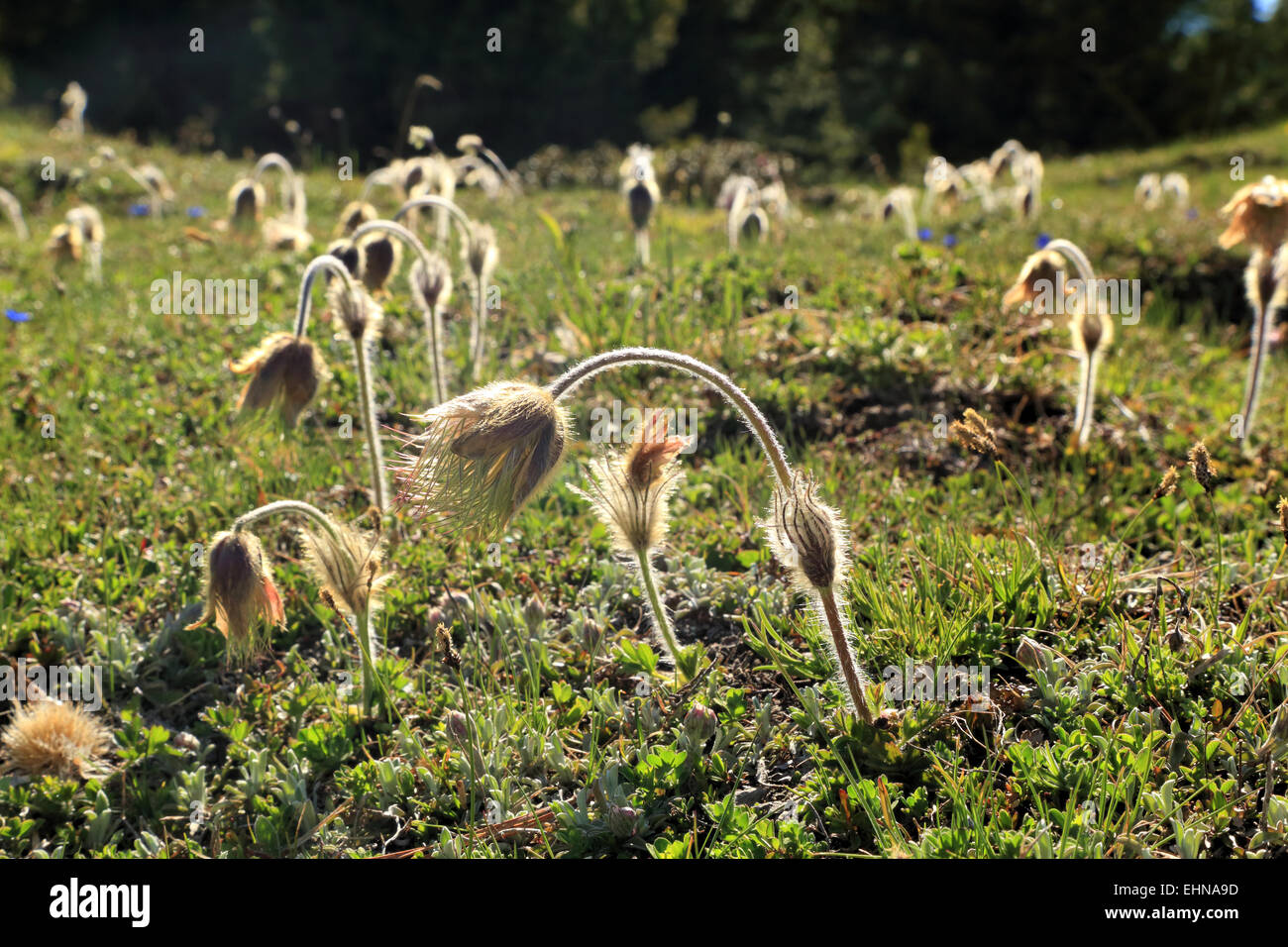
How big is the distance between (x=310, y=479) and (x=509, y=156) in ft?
48.7

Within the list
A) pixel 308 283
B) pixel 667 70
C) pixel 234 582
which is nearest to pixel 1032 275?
pixel 308 283

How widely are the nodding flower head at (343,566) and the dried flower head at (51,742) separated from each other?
768 millimetres

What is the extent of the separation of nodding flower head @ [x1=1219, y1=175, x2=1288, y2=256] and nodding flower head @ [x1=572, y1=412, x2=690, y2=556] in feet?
6.89

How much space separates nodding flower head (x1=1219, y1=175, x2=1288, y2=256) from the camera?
10.5ft

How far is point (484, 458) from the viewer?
193 cm

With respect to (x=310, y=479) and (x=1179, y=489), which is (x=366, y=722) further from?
(x=1179, y=489)

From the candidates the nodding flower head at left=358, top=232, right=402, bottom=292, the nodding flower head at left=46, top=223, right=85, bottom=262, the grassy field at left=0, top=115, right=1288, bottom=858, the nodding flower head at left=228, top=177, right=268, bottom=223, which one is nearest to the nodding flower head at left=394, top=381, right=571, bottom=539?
the grassy field at left=0, top=115, right=1288, bottom=858

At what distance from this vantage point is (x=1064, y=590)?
8.81ft

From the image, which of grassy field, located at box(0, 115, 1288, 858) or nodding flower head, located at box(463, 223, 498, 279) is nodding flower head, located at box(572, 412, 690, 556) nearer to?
grassy field, located at box(0, 115, 1288, 858)

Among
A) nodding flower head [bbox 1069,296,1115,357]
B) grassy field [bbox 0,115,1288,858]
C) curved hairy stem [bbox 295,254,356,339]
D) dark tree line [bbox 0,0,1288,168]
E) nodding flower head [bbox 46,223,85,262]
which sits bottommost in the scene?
grassy field [bbox 0,115,1288,858]

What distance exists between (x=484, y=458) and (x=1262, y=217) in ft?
9.03

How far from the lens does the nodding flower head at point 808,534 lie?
6.84ft

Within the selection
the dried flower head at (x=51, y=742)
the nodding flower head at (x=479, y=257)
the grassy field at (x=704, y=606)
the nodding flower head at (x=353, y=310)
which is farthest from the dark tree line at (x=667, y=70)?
the dried flower head at (x=51, y=742)
